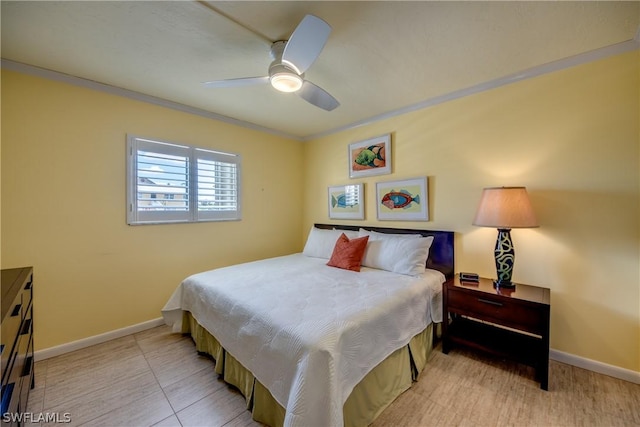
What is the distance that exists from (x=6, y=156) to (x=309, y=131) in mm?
3076

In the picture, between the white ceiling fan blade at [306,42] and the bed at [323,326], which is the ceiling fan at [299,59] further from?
the bed at [323,326]

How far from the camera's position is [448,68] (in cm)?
209

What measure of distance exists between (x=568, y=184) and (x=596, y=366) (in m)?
1.42

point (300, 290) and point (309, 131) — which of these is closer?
point (300, 290)

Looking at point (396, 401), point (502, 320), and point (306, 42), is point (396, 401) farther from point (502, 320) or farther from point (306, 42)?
point (306, 42)

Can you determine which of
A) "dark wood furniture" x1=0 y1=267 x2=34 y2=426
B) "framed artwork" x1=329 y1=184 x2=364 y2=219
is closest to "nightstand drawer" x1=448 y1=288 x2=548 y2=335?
"framed artwork" x1=329 y1=184 x2=364 y2=219

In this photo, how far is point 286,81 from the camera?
5.72 feet

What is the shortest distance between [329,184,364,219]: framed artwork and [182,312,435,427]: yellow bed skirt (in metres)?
1.72

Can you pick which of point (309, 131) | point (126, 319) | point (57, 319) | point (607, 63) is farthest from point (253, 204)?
point (607, 63)

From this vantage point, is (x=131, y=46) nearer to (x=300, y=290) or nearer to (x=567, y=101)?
(x=300, y=290)

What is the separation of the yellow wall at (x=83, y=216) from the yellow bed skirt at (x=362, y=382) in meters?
1.05

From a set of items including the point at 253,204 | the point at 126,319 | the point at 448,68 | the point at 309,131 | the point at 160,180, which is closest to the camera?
the point at 448,68

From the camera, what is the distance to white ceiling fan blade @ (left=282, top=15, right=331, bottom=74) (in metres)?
1.34

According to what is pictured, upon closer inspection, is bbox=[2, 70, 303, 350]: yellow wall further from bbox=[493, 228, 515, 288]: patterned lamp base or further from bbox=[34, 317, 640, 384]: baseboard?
bbox=[493, 228, 515, 288]: patterned lamp base
